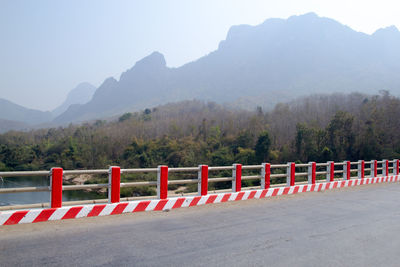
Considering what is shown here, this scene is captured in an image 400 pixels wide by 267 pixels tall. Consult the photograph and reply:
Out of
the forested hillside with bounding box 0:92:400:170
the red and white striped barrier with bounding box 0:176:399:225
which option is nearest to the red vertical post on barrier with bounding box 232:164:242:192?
the red and white striped barrier with bounding box 0:176:399:225

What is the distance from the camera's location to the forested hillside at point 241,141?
55000mm

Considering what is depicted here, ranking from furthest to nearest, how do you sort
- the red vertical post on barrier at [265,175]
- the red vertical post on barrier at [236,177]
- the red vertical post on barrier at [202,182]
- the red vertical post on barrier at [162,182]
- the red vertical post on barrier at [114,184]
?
the red vertical post on barrier at [265,175]
the red vertical post on barrier at [236,177]
the red vertical post on barrier at [202,182]
the red vertical post on barrier at [162,182]
the red vertical post on barrier at [114,184]

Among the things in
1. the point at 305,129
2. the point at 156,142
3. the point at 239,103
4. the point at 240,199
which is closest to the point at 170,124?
the point at 156,142

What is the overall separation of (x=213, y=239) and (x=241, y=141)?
63.7 meters

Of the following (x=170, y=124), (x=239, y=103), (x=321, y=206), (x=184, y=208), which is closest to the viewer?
(x=184, y=208)

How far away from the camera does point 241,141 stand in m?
69.4

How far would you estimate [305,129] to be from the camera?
190 feet

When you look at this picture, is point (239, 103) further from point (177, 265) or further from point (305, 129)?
point (177, 265)

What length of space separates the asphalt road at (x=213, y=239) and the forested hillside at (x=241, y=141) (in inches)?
1739

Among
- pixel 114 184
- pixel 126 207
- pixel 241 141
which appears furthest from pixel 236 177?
pixel 241 141

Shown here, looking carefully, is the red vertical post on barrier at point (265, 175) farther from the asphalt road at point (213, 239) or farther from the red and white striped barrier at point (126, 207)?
the asphalt road at point (213, 239)

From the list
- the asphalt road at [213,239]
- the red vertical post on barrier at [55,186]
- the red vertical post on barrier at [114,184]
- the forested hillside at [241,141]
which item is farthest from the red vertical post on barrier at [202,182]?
the forested hillside at [241,141]

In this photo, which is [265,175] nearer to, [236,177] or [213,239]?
[236,177]

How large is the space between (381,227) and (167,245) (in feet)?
15.9
